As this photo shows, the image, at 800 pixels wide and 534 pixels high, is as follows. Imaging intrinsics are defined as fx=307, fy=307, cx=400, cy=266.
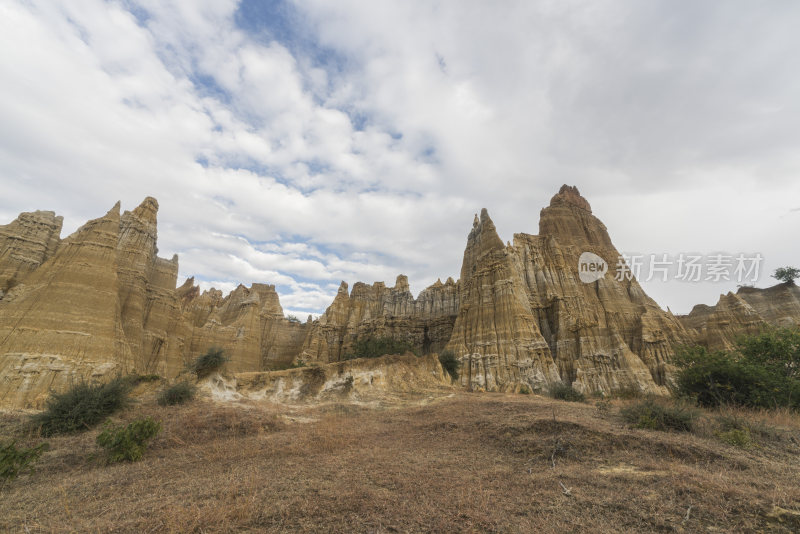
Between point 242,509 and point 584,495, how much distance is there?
502cm

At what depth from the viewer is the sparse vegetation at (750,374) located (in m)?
11.8

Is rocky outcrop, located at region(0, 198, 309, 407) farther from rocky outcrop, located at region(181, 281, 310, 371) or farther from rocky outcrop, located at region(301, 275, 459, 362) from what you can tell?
rocky outcrop, located at region(301, 275, 459, 362)

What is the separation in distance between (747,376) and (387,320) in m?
51.4

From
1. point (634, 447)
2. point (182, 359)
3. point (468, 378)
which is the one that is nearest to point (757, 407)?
point (634, 447)

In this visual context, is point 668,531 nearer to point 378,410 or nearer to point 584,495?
point 584,495

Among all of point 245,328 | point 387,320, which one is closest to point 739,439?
point 245,328

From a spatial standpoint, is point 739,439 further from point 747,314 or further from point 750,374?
point 747,314

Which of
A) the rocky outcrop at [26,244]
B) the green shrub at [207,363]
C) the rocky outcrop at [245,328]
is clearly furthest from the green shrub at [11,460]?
the rocky outcrop at [245,328]

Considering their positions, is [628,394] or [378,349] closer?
[628,394]

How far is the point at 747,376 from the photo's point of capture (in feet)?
40.6

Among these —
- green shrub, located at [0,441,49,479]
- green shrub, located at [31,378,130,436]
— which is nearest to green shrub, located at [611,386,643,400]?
green shrub, located at [0,441,49,479]

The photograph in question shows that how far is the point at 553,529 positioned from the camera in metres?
3.73

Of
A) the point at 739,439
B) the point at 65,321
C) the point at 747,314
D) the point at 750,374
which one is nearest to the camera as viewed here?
the point at 739,439

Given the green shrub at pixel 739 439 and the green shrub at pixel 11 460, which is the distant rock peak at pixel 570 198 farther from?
the green shrub at pixel 11 460
